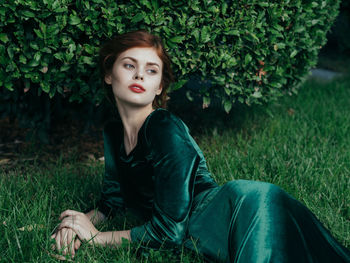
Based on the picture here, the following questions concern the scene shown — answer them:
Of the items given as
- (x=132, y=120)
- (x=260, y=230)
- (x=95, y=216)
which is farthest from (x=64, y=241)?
(x=260, y=230)

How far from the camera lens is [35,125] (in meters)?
3.71

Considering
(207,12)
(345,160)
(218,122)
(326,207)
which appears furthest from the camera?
(218,122)

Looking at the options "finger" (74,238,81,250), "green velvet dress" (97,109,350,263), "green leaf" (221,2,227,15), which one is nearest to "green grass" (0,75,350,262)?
"finger" (74,238,81,250)

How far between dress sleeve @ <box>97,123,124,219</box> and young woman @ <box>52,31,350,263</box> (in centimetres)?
3

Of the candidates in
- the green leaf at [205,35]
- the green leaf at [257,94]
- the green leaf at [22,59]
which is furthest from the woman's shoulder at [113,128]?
the green leaf at [257,94]

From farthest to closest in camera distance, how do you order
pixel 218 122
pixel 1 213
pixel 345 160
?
1. pixel 218 122
2. pixel 345 160
3. pixel 1 213

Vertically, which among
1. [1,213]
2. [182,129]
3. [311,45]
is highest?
[311,45]

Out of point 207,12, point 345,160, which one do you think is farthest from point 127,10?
point 345,160

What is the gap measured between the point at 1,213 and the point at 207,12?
1801 mm

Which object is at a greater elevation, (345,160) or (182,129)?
(182,129)

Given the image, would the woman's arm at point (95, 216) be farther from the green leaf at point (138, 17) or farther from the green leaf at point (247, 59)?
the green leaf at point (247, 59)

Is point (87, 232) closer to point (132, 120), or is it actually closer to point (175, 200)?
point (175, 200)

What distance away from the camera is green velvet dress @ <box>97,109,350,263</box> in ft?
5.51

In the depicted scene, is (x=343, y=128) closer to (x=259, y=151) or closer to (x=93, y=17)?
(x=259, y=151)
